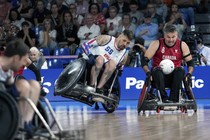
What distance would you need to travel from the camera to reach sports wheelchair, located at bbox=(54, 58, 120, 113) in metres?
14.4

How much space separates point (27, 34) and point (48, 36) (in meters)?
0.55

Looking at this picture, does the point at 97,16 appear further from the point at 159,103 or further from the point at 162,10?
the point at 159,103

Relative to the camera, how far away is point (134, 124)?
11.7 meters

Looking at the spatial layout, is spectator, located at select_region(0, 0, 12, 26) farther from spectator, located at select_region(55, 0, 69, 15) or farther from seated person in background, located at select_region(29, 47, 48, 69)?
seated person in background, located at select_region(29, 47, 48, 69)

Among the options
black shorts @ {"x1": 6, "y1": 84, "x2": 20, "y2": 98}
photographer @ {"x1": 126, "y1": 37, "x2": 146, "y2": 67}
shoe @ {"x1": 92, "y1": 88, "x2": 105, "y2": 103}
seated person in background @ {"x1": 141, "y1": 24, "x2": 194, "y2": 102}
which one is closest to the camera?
black shorts @ {"x1": 6, "y1": 84, "x2": 20, "y2": 98}

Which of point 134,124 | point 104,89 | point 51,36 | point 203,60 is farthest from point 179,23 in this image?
point 134,124

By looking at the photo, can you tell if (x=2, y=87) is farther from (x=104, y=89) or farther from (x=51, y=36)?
(x=51, y=36)

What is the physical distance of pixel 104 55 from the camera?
14.7 metres

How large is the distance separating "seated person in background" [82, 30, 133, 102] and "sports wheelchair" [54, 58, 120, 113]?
13 cm

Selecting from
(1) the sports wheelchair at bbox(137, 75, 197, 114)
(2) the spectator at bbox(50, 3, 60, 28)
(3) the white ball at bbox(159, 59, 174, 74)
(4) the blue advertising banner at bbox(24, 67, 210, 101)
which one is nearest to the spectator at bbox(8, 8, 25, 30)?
(2) the spectator at bbox(50, 3, 60, 28)

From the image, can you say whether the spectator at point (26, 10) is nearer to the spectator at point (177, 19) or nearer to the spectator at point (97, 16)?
the spectator at point (97, 16)

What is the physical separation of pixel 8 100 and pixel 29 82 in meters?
0.73

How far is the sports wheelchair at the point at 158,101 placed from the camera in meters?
14.0

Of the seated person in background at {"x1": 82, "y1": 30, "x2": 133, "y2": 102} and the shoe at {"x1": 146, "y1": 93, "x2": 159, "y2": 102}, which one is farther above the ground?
the seated person in background at {"x1": 82, "y1": 30, "x2": 133, "y2": 102}
